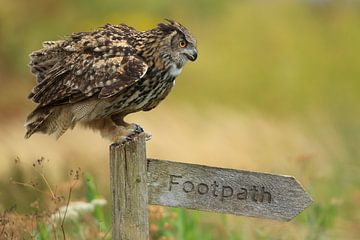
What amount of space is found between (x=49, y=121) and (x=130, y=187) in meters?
1.03

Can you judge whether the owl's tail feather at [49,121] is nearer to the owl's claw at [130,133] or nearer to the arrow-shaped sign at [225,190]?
the owl's claw at [130,133]

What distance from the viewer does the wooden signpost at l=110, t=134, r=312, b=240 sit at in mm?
4488

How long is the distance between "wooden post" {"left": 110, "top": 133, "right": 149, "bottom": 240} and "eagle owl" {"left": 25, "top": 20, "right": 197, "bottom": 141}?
0.64 m

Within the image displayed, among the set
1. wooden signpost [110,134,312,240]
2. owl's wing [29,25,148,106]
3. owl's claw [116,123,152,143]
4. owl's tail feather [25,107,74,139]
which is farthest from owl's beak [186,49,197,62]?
wooden signpost [110,134,312,240]

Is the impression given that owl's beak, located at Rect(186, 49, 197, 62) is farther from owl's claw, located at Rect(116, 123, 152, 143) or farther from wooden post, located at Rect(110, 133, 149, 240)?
wooden post, located at Rect(110, 133, 149, 240)

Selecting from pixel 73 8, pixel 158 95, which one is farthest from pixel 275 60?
pixel 158 95

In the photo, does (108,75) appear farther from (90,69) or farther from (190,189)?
(190,189)

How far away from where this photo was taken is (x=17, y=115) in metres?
11.8

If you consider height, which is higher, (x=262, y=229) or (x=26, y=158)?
(x=26, y=158)

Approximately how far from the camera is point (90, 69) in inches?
207

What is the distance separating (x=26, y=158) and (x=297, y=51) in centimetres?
484

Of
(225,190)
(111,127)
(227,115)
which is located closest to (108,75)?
(111,127)

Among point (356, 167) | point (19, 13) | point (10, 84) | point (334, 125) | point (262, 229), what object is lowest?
point (262, 229)

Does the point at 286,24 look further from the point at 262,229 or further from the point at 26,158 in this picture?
Result: the point at 262,229
